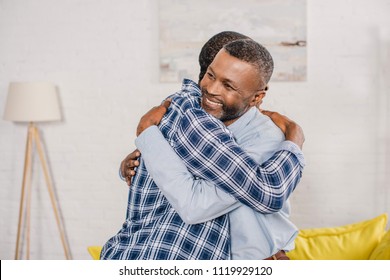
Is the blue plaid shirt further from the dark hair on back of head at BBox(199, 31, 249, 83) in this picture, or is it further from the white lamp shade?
the white lamp shade

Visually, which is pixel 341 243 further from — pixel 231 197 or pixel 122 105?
pixel 122 105

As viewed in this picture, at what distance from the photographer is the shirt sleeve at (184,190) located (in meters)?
1.39

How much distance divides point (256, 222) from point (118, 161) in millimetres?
2754

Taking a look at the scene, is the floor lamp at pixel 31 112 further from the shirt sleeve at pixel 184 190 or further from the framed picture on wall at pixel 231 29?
the shirt sleeve at pixel 184 190

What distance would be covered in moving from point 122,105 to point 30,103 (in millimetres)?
615

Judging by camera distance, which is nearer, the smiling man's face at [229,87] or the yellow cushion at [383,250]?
the smiling man's face at [229,87]

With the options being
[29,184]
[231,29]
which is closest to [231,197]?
[231,29]

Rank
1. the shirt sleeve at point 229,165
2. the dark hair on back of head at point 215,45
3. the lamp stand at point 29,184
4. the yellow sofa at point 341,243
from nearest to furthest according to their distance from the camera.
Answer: the shirt sleeve at point 229,165
the dark hair on back of head at point 215,45
the yellow sofa at point 341,243
the lamp stand at point 29,184

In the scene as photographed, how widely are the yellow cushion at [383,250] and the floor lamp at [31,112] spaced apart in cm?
225

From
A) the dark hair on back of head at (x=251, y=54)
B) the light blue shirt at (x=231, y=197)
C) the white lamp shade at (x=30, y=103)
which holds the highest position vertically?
the dark hair on back of head at (x=251, y=54)

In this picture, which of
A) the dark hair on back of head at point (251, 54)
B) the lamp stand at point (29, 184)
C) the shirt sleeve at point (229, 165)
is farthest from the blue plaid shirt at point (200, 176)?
the lamp stand at point (29, 184)

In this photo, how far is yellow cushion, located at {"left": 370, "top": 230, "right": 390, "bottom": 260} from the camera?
99.5 inches

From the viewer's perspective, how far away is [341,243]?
2971mm
